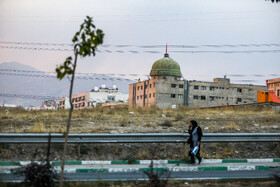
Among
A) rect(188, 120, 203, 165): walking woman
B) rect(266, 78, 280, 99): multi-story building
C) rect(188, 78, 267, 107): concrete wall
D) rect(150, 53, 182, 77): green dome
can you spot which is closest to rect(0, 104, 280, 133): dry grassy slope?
rect(188, 120, 203, 165): walking woman

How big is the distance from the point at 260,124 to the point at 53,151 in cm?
1116

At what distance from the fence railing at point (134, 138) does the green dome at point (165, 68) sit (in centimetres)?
8052

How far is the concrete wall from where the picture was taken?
92688 mm

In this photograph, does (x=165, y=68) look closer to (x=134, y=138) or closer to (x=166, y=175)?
(x=134, y=138)

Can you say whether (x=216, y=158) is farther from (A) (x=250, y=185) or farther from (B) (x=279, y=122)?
(B) (x=279, y=122)

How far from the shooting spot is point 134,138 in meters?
16.1

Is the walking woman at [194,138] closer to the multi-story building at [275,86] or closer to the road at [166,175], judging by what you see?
the road at [166,175]

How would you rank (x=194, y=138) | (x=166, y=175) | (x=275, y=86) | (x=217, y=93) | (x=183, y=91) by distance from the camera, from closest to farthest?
(x=166, y=175), (x=194, y=138), (x=183, y=91), (x=217, y=93), (x=275, y=86)

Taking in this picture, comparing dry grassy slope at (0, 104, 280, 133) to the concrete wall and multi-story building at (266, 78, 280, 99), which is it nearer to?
the concrete wall

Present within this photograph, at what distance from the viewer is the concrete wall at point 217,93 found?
92688mm

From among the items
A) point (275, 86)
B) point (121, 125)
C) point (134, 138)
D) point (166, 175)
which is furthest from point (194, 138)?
point (275, 86)

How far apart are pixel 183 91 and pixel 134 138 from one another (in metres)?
76.1

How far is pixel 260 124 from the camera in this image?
923 inches

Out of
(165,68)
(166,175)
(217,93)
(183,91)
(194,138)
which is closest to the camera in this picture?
(166,175)
